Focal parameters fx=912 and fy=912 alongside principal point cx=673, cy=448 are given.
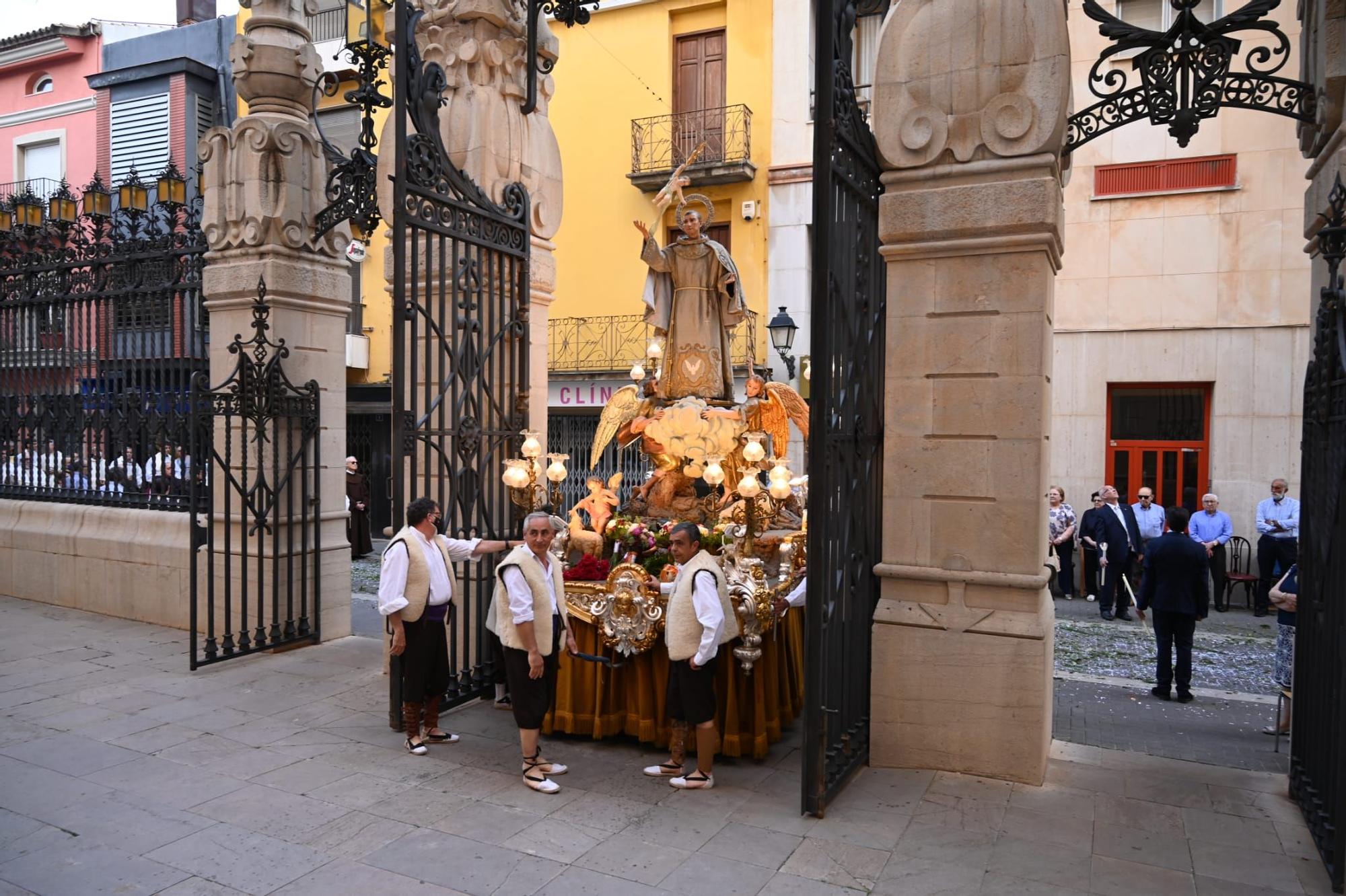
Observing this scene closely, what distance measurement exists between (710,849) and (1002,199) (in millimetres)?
4224

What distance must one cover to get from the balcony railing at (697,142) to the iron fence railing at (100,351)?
10304 millimetres

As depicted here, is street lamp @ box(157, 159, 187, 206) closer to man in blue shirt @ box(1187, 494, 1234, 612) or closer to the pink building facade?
man in blue shirt @ box(1187, 494, 1234, 612)

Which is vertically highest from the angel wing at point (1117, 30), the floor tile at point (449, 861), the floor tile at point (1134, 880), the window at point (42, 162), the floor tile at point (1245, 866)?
the window at point (42, 162)

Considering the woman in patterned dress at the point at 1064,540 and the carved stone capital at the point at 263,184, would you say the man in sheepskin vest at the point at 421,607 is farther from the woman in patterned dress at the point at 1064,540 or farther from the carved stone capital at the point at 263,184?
the woman in patterned dress at the point at 1064,540

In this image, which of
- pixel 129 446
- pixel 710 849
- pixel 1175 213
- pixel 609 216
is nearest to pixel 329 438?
pixel 129 446

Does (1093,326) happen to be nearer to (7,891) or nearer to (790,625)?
(790,625)

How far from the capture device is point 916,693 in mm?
5918

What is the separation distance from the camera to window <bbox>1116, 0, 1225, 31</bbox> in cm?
1499

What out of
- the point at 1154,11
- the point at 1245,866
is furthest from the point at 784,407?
the point at 1154,11

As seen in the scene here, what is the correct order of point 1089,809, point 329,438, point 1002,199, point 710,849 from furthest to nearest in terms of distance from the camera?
point 329,438
point 1002,199
point 1089,809
point 710,849

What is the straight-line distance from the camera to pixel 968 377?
586 centimetres

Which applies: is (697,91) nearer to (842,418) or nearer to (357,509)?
(357,509)

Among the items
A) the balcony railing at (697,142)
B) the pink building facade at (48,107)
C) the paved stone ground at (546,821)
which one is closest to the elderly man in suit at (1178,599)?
the paved stone ground at (546,821)

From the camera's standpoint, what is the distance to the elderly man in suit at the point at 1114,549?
12422 mm
